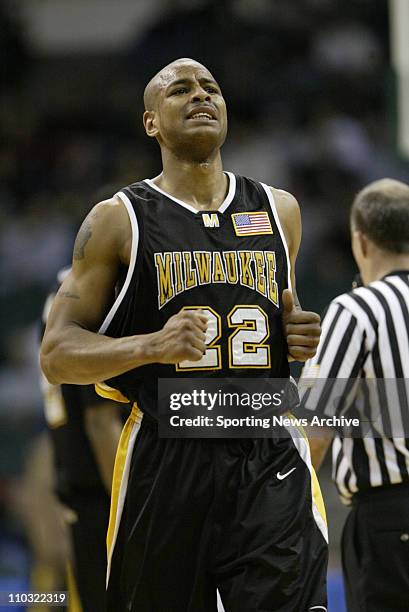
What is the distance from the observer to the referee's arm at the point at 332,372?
3521 mm

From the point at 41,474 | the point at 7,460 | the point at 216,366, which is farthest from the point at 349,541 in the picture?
the point at 7,460

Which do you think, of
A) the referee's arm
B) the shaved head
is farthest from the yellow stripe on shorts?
the shaved head

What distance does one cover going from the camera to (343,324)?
3.59 meters

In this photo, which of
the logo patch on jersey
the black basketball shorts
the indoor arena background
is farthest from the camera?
the indoor arena background

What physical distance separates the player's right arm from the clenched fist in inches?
4.4

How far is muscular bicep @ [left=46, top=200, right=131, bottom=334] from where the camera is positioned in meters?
2.95

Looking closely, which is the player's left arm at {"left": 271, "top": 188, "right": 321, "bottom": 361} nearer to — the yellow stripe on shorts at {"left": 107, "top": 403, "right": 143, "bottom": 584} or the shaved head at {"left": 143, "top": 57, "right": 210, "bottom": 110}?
the yellow stripe on shorts at {"left": 107, "top": 403, "right": 143, "bottom": 584}

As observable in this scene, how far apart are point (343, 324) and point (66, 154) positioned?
449 centimetres

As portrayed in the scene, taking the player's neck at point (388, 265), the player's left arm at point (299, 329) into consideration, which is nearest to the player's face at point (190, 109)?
the player's left arm at point (299, 329)

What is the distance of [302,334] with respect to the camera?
2.91 metres

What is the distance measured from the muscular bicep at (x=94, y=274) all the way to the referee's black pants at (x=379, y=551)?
124 cm

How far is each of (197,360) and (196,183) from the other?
655 millimetres

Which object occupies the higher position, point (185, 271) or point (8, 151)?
point (8, 151)

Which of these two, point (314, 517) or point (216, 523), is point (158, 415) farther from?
point (314, 517)
